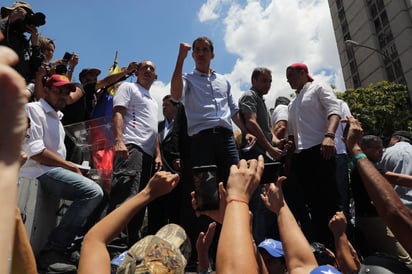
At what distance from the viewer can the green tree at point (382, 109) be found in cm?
2561

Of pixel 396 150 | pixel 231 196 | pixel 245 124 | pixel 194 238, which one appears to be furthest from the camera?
pixel 396 150

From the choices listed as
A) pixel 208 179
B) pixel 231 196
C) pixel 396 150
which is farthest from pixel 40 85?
pixel 396 150

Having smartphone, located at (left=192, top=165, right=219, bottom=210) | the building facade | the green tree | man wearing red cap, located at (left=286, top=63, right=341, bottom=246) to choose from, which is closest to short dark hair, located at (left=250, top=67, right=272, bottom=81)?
man wearing red cap, located at (left=286, top=63, right=341, bottom=246)

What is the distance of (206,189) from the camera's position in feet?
6.39

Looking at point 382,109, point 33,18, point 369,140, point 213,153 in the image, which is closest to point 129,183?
point 213,153

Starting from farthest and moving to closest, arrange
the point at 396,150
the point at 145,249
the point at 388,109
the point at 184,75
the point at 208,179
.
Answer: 1. the point at 388,109
2. the point at 396,150
3. the point at 184,75
4. the point at 208,179
5. the point at 145,249

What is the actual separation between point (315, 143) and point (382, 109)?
81.5ft

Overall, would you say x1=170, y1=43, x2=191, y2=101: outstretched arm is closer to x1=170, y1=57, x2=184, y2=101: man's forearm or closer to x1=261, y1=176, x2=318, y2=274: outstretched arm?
x1=170, y1=57, x2=184, y2=101: man's forearm

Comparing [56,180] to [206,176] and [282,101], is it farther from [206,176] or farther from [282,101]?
[282,101]

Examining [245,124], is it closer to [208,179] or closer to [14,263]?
[208,179]

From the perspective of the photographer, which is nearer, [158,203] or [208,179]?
[208,179]

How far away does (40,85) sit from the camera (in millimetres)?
4242

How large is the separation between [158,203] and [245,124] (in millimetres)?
1317

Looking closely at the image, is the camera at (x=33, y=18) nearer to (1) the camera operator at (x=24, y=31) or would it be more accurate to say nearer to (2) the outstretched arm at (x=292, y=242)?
(1) the camera operator at (x=24, y=31)
